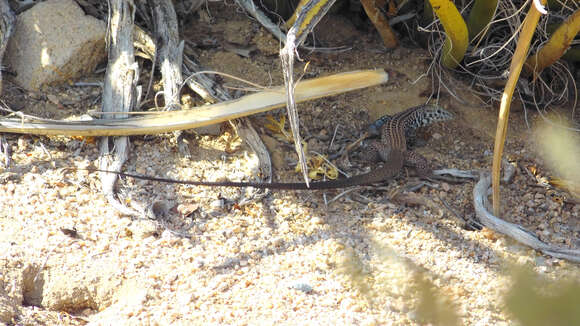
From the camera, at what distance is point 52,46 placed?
13.4 feet

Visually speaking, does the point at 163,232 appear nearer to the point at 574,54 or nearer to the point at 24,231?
the point at 24,231

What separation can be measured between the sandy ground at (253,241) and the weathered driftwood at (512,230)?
0.05 meters

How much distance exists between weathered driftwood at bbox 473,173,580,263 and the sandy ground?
5 cm

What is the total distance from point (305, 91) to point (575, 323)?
6.92ft

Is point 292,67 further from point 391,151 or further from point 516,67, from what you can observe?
point 391,151

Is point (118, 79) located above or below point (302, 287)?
above

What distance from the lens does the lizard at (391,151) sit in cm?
348

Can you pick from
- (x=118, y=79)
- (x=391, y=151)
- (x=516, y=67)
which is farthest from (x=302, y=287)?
(x=118, y=79)

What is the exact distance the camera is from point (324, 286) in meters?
2.92

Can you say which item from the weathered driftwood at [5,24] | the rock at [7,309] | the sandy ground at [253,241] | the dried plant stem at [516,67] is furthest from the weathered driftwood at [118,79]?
the dried plant stem at [516,67]

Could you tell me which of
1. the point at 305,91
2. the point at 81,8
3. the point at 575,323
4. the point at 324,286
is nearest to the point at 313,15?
the point at 305,91

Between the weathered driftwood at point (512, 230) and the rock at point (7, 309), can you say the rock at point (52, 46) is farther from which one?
the weathered driftwood at point (512, 230)

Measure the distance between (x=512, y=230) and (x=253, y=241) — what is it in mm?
1448

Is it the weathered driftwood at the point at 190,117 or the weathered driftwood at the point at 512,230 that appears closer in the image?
the weathered driftwood at the point at 512,230
